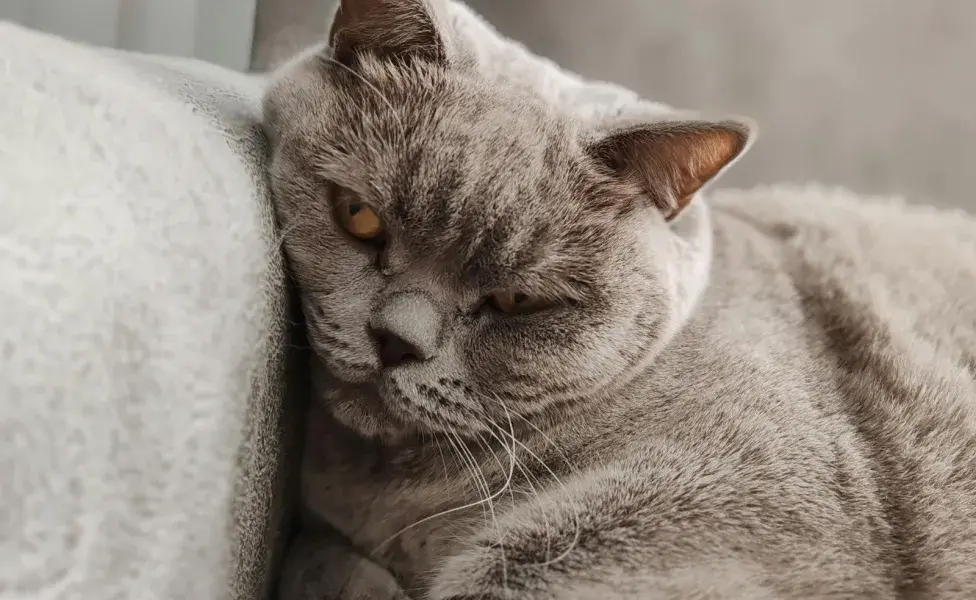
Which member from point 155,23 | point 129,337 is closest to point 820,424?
point 129,337

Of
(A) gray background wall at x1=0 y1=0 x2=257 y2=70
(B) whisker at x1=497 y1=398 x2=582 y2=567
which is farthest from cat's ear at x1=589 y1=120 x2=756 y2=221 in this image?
(A) gray background wall at x1=0 y1=0 x2=257 y2=70

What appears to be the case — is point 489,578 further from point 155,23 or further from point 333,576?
point 155,23

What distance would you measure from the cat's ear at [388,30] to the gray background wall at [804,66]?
2.06 feet

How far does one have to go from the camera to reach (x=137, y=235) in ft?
1.73

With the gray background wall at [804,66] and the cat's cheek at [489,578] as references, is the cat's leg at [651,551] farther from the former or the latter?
the gray background wall at [804,66]

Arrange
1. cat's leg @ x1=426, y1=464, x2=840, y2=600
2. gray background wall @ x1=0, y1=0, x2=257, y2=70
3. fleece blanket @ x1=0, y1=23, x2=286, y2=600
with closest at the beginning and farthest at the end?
fleece blanket @ x1=0, y1=23, x2=286, y2=600
cat's leg @ x1=426, y1=464, x2=840, y2=600
gray background wall @ x1=0, y1=0, x2=257, y2=70

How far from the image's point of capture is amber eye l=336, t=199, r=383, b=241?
770 millimetres

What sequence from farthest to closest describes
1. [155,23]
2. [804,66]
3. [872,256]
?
[804,66] → [155,23] → [872,256]

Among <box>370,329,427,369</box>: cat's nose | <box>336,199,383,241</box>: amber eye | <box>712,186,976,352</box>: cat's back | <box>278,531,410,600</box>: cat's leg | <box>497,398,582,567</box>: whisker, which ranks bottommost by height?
<box>278,531,410,600</box>: cat's leg

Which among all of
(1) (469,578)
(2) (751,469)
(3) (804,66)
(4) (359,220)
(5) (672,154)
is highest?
(3) (804,66)

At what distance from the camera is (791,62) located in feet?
5.01

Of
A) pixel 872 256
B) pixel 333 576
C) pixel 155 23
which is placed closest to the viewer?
pixel 333 576

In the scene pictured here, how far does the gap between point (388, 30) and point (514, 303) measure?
32 centimetres

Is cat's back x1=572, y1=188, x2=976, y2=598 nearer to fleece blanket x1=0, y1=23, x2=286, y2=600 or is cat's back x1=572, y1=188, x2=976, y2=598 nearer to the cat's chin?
the cat's chin
